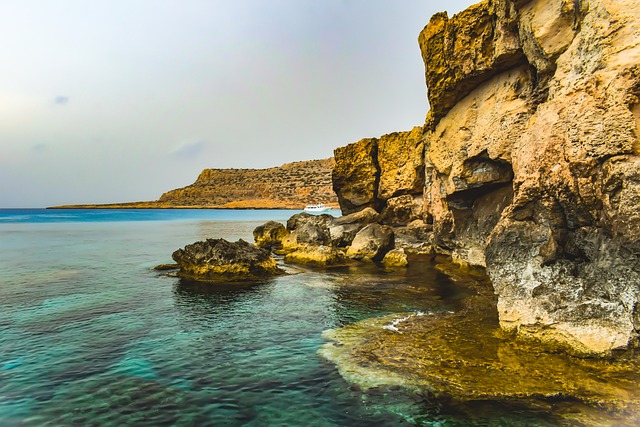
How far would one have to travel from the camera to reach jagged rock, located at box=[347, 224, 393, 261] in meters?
30.0

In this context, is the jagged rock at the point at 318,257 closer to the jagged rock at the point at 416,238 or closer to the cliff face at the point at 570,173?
the jagged rock at the point at 416,238

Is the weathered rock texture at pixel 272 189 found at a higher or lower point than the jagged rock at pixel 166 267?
higher

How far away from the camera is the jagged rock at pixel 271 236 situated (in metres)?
40.8

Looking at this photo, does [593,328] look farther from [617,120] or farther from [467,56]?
[467,56]

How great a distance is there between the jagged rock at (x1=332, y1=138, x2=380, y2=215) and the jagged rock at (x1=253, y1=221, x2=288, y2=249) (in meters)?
9.56

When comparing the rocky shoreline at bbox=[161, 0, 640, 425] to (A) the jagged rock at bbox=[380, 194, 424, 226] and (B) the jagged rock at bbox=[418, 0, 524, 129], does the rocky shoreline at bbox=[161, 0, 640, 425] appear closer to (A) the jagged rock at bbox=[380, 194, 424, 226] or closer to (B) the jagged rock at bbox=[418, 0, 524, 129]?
(B) the jagged rock at bbox=[418, 0, 524, 129]

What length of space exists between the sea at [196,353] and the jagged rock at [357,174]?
22.2m

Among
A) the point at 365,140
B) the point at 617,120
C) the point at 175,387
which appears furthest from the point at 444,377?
the point at 365,140

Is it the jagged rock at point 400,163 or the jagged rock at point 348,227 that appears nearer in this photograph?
the jagged rock at point 348,227

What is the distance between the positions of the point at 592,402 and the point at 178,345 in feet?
35.9

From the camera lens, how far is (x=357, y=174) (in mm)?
44906

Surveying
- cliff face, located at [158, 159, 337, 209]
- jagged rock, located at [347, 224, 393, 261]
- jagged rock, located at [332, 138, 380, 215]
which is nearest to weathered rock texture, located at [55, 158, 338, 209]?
cliff face, located at [158, 159, 337, 209]

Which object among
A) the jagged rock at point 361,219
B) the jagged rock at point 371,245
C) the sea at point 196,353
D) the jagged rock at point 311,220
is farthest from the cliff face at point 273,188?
the sea at point 196,353

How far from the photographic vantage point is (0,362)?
10836 mm
